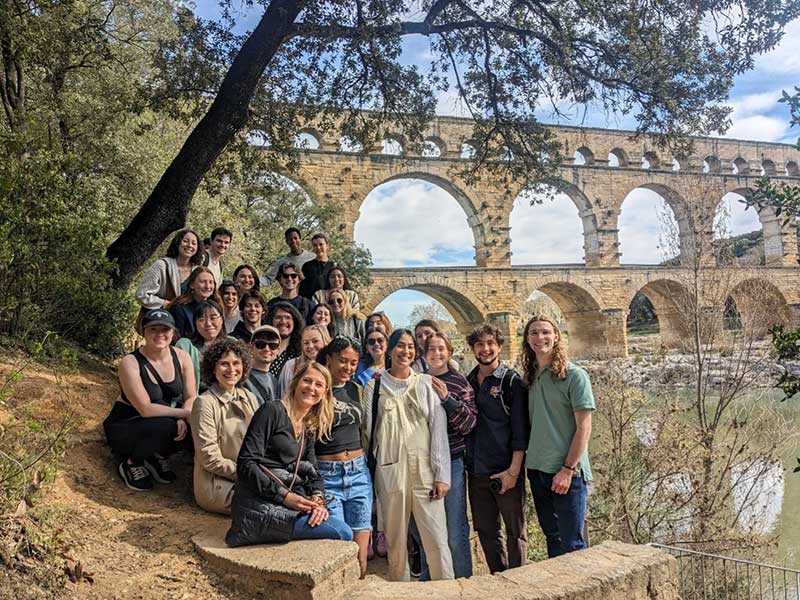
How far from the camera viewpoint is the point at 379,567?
3443 mm

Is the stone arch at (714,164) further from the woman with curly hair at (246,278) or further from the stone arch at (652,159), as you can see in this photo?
the woman with curly hair at (246,278)

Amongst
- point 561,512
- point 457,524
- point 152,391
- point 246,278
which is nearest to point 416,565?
point 457,524

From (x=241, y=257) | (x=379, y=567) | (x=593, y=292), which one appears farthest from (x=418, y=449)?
(x=593, y=292)

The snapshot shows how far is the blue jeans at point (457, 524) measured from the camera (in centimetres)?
335

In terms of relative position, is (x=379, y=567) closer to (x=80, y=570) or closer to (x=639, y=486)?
(x=80, y=570)

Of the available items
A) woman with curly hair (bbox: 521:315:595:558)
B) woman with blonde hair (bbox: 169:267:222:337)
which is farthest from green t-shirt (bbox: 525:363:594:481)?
woman with blonde hair (bbox: 169:267:222:337)

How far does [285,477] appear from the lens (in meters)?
2.79

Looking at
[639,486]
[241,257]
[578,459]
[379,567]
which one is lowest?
[639,486]

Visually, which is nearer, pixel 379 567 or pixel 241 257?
pixel 379 567

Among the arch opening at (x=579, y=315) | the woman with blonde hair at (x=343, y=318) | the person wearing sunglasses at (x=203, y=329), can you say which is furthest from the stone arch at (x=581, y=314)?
the person wearing sunglasses at (x=203, y=329)

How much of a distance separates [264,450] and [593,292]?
25948mm

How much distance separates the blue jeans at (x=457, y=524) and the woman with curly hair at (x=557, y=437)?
414mm

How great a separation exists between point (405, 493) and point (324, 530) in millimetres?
539

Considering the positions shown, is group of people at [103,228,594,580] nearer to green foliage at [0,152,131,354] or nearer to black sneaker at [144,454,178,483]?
black sneaker at [144,454,178,483]
